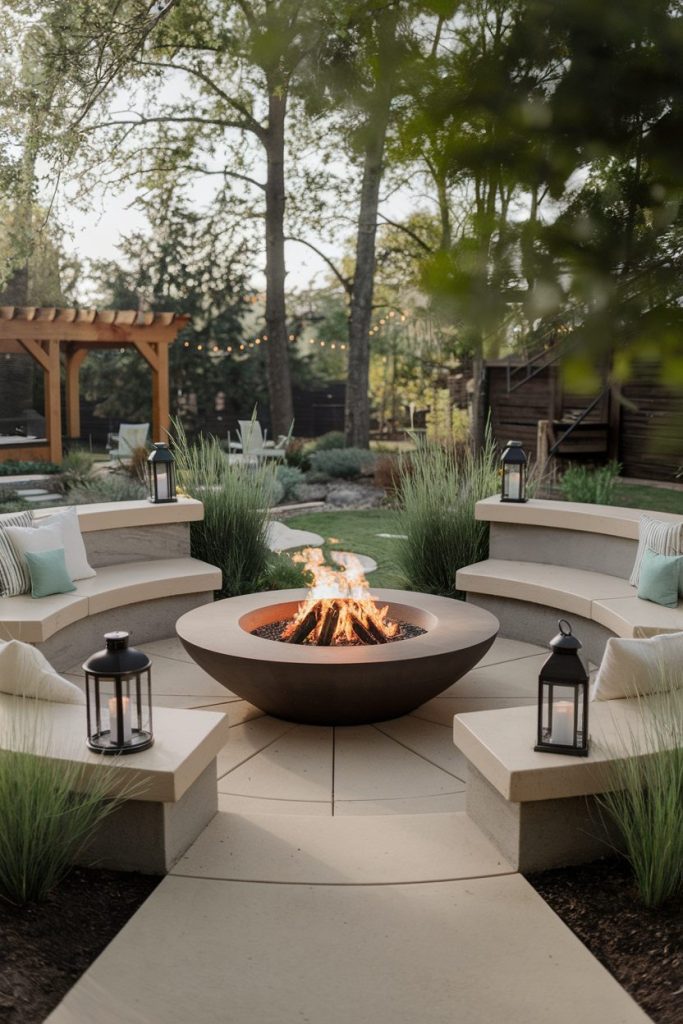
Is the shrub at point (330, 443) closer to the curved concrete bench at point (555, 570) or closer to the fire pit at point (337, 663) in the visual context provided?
the curved concrete bench at point (555, 570)

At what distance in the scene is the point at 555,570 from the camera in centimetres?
611

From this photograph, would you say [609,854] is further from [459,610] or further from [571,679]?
[459,610]

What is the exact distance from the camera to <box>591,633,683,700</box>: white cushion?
130 inches

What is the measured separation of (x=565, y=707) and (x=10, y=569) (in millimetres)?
3390

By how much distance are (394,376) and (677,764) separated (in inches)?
855

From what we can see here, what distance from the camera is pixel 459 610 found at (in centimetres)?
504

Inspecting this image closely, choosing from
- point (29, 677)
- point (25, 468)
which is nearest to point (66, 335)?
point (25, 468)

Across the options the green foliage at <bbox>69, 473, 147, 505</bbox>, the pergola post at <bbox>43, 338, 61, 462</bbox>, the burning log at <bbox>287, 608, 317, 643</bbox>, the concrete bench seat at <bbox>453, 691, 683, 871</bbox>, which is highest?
the pergola post at <bbox>43, 338, 61, 462</bbox>

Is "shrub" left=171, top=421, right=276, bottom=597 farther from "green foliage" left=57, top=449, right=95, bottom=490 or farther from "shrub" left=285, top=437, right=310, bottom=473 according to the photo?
"shrub" left=285, top=437, right=310, bottom=473

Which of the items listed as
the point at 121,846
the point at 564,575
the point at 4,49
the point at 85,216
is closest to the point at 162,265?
Result: the point at 85,216

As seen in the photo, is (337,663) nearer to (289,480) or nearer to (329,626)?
(329,626)

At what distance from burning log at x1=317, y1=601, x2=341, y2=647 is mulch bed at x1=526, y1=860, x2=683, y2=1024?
5.96ft

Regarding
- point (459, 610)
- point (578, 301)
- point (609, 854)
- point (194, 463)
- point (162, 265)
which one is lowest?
point (609, 854)

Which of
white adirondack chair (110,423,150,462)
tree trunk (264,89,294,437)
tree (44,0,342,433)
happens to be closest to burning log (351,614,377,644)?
white adirondack chair (110,423,150,462)
